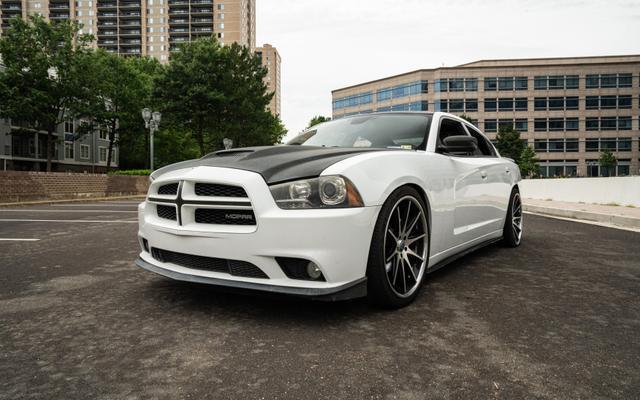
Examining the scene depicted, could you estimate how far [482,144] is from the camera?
15.7 ft

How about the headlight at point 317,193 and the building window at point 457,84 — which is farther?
the building window at point 457,84

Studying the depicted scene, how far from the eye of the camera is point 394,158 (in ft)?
8.98

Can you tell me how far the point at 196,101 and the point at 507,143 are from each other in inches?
1482

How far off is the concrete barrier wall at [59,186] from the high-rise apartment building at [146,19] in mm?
78408

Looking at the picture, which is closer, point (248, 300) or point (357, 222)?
point (357, 222)

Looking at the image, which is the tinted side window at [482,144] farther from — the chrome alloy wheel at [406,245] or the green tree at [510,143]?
the green tree at [510,143]

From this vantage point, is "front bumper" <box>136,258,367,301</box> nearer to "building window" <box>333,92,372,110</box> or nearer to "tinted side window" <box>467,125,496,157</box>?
"tinted side window" <box>467,125,496,157</box>

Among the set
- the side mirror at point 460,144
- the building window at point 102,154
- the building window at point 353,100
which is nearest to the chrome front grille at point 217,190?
the side mirror at point 460,144

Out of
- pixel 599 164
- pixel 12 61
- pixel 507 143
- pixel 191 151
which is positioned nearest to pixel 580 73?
pixel 599 164

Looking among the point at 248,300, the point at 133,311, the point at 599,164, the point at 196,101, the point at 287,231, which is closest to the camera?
the point at 287,231

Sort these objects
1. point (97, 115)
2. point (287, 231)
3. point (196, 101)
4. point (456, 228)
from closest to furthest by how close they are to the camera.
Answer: point (287, 231) → point (456, 228) → point (196, 101) → point (97, 115)

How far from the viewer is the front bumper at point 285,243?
2.24 m

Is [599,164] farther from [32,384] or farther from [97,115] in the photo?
[32,384]

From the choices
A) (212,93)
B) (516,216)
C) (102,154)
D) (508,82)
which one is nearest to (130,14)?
(102,154)
